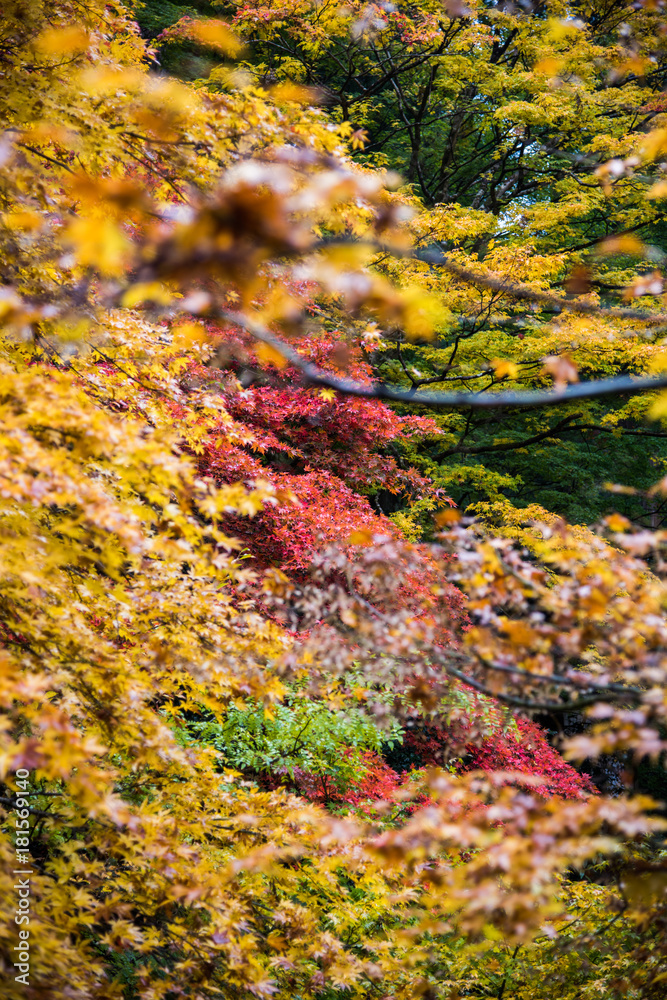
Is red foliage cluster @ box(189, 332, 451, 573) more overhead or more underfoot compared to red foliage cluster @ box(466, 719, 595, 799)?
more overhead

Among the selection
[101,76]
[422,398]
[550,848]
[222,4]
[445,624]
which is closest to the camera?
[550,848]

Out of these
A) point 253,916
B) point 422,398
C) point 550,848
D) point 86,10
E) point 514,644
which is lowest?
point 253,916

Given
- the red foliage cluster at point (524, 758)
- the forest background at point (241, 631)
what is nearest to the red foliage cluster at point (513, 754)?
the red foliage cluster at point (524, 758)

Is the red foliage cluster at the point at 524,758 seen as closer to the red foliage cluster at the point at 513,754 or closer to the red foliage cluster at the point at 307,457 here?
the red foliage cluster at the point at 513,754

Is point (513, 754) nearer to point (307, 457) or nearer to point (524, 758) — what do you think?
point (524, 758)

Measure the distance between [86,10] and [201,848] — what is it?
429 centimetres

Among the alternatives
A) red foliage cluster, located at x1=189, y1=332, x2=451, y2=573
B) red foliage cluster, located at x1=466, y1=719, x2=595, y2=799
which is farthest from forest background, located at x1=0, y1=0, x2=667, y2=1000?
red foliage cluster, located at x1=466, y1=719, x2=595, y2=799

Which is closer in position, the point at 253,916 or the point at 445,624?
the point at 445,624

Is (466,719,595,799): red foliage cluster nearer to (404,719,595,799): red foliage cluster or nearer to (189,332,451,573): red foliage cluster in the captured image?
(404,719,595,799): red foliage cluster

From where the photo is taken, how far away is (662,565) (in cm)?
195

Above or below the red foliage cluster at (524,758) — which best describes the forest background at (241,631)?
above

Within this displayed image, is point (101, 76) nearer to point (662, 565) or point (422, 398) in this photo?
Result: point (422, 398)

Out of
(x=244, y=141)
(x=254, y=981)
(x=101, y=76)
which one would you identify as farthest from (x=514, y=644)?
(x=101, y=76)

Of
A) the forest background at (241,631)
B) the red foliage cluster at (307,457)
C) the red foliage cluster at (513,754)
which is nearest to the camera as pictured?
the forest background at (241,631)
